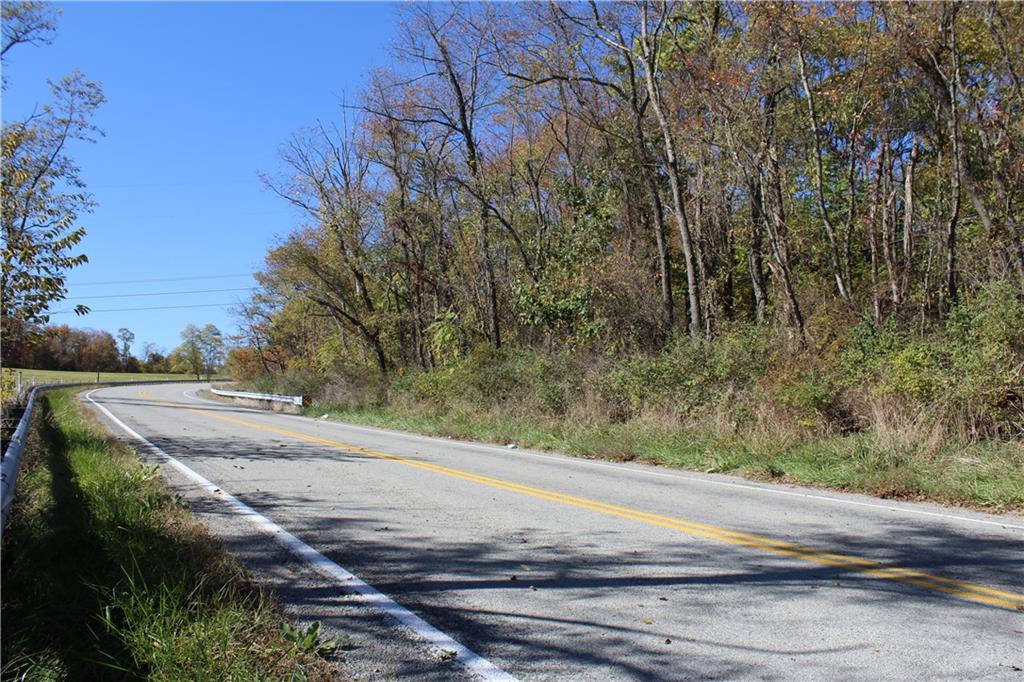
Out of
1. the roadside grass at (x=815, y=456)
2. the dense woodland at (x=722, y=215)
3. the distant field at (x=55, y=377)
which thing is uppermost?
the dense woodland at (x=722, y=215)

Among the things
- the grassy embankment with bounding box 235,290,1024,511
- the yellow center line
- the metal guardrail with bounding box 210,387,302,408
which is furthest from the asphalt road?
the metal guardrail with bounding box 210,387,302,408

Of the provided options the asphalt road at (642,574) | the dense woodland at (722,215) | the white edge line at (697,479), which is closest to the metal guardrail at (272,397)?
the dense woodland at (722,215)

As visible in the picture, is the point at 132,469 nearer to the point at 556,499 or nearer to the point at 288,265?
the point at 556,499

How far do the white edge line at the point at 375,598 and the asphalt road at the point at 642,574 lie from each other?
0.06 metres

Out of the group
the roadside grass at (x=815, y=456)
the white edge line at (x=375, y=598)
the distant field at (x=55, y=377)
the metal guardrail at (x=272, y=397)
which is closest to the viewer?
the white edge line at (x=375, y=598)

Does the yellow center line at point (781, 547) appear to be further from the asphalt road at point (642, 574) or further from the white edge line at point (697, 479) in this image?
the white edge line at point (697, 479)

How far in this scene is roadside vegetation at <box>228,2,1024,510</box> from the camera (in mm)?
10648

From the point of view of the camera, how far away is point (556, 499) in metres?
8.34

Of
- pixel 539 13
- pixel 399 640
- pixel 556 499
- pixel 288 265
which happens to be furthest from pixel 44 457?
pixel 288 265

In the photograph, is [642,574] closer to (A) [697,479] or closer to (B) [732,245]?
(A) [697,479]

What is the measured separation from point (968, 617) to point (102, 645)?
5.01m

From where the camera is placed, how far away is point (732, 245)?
2531cm

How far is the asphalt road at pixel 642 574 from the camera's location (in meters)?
3.76

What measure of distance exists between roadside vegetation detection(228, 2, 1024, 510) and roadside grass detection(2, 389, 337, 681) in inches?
299
